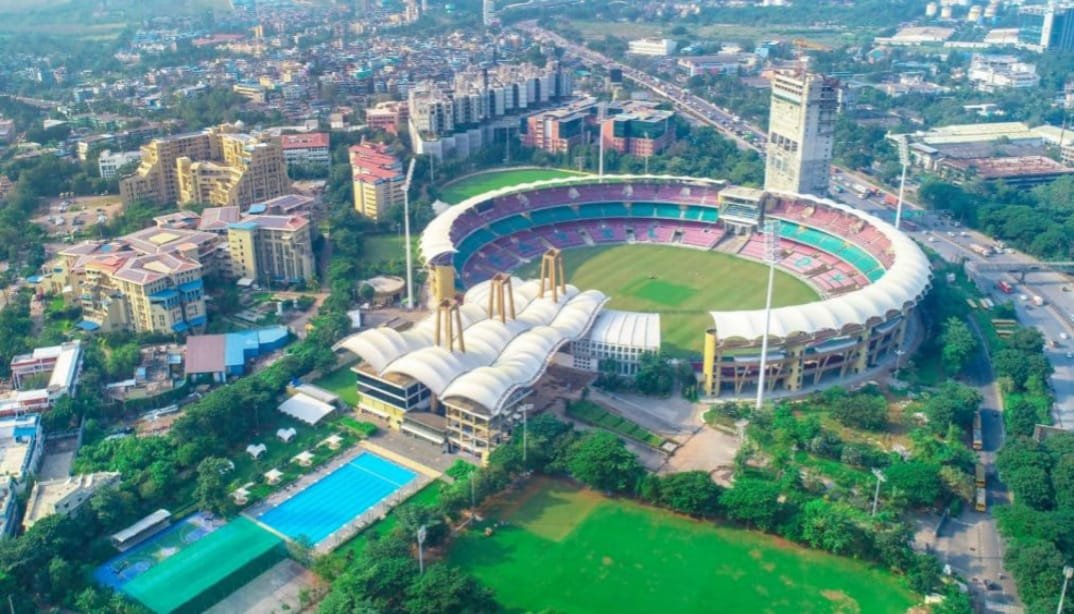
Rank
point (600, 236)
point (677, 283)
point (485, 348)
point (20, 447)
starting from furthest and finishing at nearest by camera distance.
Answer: point (600, 236) < point (677, 283) < point (485, 348) < point (20, 447)

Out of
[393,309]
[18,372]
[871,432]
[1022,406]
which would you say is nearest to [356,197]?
[393,309]

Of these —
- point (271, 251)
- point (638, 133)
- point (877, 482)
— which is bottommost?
point (877, 482)

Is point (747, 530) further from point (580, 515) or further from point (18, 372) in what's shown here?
point (18, 372)

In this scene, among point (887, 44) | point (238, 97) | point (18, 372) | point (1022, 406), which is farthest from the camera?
point (887, 44)

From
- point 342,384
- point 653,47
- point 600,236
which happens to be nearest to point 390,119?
point 600,236

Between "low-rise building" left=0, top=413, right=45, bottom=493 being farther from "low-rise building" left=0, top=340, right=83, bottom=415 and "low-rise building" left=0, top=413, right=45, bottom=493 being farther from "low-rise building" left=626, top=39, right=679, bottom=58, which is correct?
"low-rise building" left=626, top=39, right=679, bottom=58

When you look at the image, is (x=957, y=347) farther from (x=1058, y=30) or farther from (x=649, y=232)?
(x=1058, y=30)

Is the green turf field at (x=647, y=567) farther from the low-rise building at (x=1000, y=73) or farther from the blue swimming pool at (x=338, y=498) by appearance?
the low-rise building at (x=1000, y=73)
